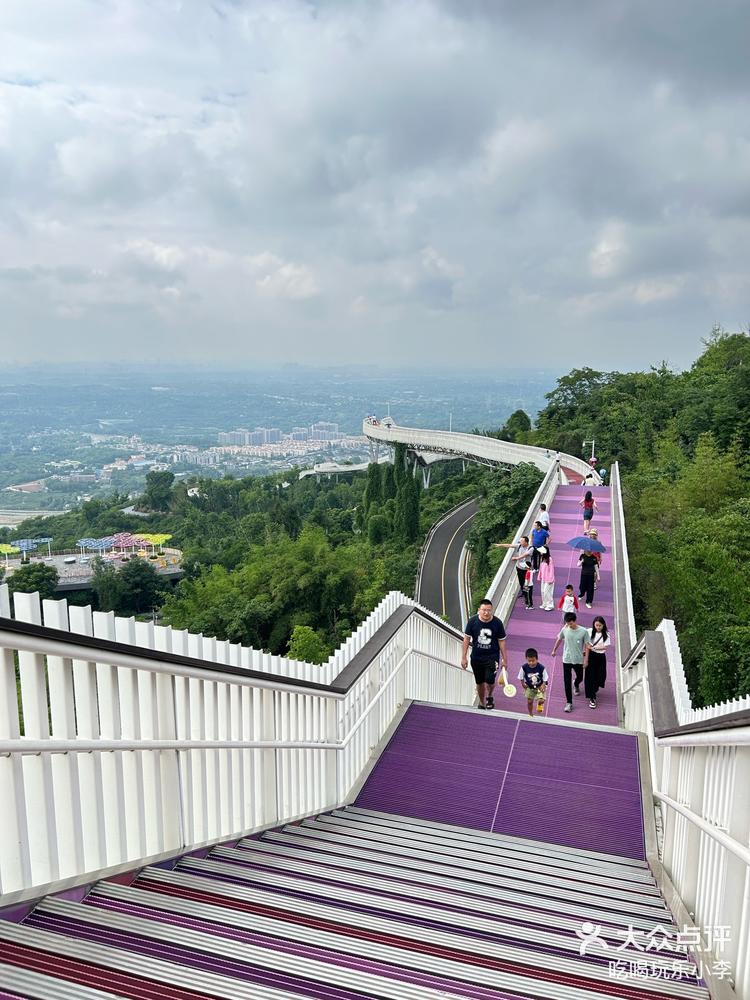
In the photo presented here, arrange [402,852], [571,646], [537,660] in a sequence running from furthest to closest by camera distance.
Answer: [537,660]
[571,646]
[402,852]

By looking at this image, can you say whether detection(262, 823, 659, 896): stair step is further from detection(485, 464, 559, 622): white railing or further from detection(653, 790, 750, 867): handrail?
detection(485, 464, 559, 622): white railing

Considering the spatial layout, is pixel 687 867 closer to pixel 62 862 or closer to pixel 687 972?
pixel 687 972

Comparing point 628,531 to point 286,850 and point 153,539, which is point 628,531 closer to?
point 286,850

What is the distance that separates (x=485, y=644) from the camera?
8.57 meters

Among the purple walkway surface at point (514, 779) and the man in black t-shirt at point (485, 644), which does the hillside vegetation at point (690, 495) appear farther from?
the purple walkway surface at point (514, 779)

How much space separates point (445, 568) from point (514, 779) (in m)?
39.2

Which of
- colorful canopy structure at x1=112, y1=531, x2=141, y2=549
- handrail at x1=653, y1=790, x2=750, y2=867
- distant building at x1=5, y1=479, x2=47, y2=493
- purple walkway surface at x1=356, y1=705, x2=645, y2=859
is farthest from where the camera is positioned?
distant building at x1=5, y1=479, x2=47, y2=493

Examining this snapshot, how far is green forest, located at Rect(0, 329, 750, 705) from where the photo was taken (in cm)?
1716

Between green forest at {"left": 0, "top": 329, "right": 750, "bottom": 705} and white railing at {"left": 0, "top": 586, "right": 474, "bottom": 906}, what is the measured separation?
11565mm

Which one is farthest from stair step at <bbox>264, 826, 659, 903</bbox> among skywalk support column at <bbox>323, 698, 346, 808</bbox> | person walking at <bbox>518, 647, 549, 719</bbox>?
person walking at <bbox>518, 647, 549, 719</bbox>

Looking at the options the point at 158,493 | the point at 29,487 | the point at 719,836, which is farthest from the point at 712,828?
the point at 29,487

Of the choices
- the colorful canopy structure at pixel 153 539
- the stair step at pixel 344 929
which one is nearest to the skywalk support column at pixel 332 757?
the stair step at pixel 344 929

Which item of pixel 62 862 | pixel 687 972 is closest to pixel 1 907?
pixel 62 862

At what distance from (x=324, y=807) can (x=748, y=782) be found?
10.9ft
